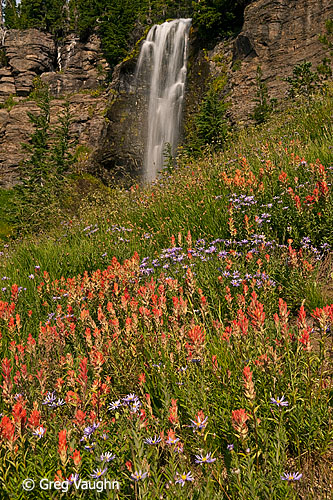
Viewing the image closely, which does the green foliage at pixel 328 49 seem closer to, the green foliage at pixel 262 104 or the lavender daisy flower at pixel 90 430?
the green foliage at pixel 262 104

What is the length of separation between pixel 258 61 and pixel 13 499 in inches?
871

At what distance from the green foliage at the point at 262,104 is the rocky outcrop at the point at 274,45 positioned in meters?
0.62

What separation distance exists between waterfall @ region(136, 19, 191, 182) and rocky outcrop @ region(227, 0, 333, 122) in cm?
467

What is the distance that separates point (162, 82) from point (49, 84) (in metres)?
28.1

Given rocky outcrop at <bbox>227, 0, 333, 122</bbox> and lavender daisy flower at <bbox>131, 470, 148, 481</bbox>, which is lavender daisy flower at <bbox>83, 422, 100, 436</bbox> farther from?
rocky outcrop at <bbox>227, 0, 333, 122</bbox>

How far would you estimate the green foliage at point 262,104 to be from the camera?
14.1m

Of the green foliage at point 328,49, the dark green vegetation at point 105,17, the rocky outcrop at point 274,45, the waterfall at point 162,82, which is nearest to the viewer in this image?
the green foliage at point 328,49

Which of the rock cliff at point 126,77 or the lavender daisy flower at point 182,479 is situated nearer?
the lavender daisy flower at point 182,479

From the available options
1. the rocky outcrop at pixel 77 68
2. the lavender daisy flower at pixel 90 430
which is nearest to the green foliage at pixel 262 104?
the lavender daisy flower at pixel 90 430

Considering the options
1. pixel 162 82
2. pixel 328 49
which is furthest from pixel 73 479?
pixel 162 82

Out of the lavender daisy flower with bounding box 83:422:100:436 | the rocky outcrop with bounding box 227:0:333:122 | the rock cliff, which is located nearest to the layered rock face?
the rock cliff

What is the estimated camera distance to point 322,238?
341cm

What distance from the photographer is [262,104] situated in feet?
51.6

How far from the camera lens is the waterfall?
23.2m
